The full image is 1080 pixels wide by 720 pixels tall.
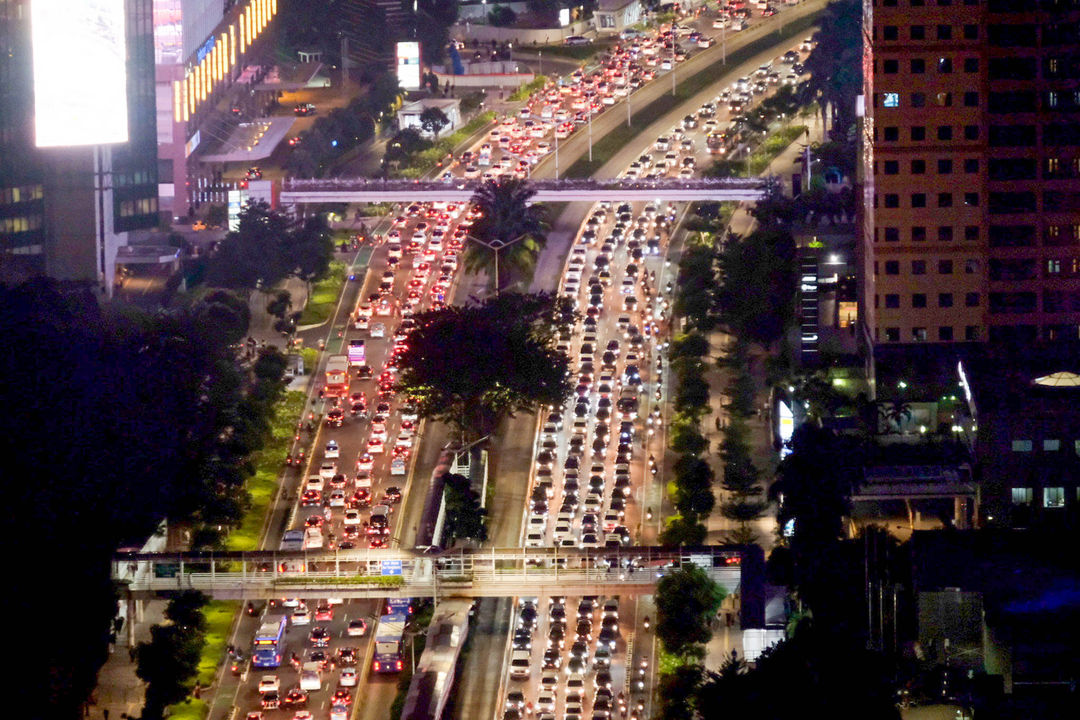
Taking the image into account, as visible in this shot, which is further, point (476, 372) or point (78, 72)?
point (78, 72)

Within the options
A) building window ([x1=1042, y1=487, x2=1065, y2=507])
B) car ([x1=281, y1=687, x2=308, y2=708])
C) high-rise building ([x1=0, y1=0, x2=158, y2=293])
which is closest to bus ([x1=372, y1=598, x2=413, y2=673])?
car ([x1=281, y1=687, x2=308, y2=708])

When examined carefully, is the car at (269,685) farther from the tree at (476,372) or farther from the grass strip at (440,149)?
the grass strip at (440,149)

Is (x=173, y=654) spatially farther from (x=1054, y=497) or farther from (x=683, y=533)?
(x=1054, y=497)

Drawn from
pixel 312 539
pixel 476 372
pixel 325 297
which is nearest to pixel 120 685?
pixel 312 539

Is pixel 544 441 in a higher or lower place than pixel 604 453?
higher

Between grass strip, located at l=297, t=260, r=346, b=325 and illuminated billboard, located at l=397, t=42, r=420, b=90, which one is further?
illuminated billboard, located at l=397, t=42, r=420, b=90

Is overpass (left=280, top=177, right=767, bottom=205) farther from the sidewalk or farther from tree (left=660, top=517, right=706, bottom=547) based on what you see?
the sidewalk
